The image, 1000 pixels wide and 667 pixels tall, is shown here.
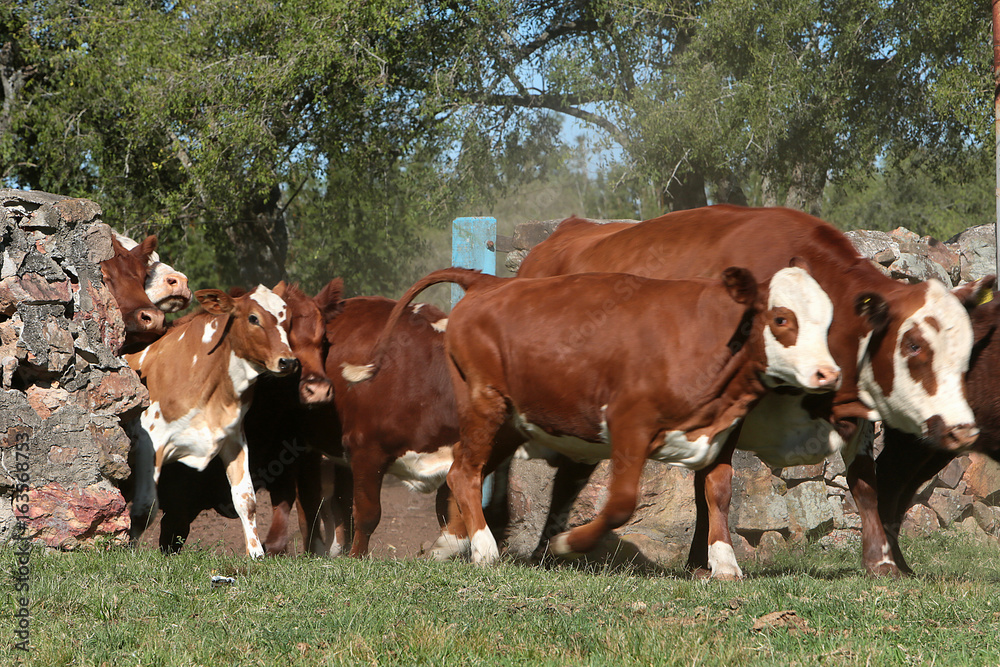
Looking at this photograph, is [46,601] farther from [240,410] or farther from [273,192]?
[273,192]

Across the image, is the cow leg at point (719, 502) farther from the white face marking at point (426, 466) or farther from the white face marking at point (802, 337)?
the white face marking at point (426, 466)

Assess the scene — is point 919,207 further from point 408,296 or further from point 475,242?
point 408,296

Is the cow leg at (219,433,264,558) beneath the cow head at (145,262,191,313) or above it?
beneath

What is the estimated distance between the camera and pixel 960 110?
12930 mm

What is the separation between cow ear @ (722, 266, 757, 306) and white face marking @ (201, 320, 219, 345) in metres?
3.61

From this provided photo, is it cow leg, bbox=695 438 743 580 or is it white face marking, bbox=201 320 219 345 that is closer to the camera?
cow leg, bbox=695 438 743 580

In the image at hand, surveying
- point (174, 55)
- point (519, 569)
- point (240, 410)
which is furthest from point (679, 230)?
point (174, 55)

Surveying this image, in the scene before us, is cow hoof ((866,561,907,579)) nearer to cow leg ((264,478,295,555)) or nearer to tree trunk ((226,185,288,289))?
cow leg ((264,478,295,555))

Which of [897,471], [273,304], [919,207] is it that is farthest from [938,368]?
[919,207]

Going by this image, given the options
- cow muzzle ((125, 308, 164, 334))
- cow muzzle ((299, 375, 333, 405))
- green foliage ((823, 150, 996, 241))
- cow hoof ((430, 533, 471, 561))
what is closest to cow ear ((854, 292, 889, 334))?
cow hoof ((430, 533, 471, 561))

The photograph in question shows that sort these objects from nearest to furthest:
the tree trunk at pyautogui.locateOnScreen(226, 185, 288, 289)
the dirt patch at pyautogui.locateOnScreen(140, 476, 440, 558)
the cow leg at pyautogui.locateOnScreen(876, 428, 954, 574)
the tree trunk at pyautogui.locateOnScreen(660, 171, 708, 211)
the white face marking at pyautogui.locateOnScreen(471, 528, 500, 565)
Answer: the white face marking at pyautogui.locateOnScreen(471, 528, 500, 565), the cow leg at pyautogui.locateOnScreen(876, 428, 954, 574), the dirt patch at pyautogui.locateOnScreen(140, 476, 440, 558), the tree trunk at pyautogui.locateOnScreen(660, 171, 708, 211), the tree trunk at pyautogui.locateOnScreen(226, 185, 288, 289)

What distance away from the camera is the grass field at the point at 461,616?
390cm

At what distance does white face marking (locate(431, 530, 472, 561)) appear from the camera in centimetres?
698

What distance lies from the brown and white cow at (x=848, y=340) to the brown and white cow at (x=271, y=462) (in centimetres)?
219
